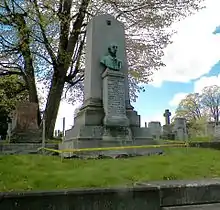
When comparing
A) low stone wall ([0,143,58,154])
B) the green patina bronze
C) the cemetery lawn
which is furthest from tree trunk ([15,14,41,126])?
the cemetery lawn

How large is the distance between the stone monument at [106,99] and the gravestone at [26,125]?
166 inches

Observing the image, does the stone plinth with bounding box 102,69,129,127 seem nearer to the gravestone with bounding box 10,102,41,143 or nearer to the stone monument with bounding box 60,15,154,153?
the stone monument with bounding box 60,15,154,153

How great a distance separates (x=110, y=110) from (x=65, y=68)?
30.6ft

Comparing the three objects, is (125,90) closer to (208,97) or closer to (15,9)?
(15,9)

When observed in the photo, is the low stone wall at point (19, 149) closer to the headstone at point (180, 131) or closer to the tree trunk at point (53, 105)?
the tree trunk at point (53, 105)

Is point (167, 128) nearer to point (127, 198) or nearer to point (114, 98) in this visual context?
point (114, 98)

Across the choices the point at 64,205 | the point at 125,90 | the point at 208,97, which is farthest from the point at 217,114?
the point at 64,205

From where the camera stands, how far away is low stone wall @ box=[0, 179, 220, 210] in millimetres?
3166

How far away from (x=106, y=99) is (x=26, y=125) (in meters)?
7.20

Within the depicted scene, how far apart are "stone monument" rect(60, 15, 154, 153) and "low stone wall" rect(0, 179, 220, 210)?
525cm

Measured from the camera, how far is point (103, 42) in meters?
10.7

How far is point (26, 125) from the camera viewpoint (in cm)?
1564

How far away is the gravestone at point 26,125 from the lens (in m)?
14.1

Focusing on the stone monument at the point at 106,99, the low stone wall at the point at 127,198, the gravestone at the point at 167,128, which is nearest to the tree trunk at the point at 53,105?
the stone monument at the point at 106,99
